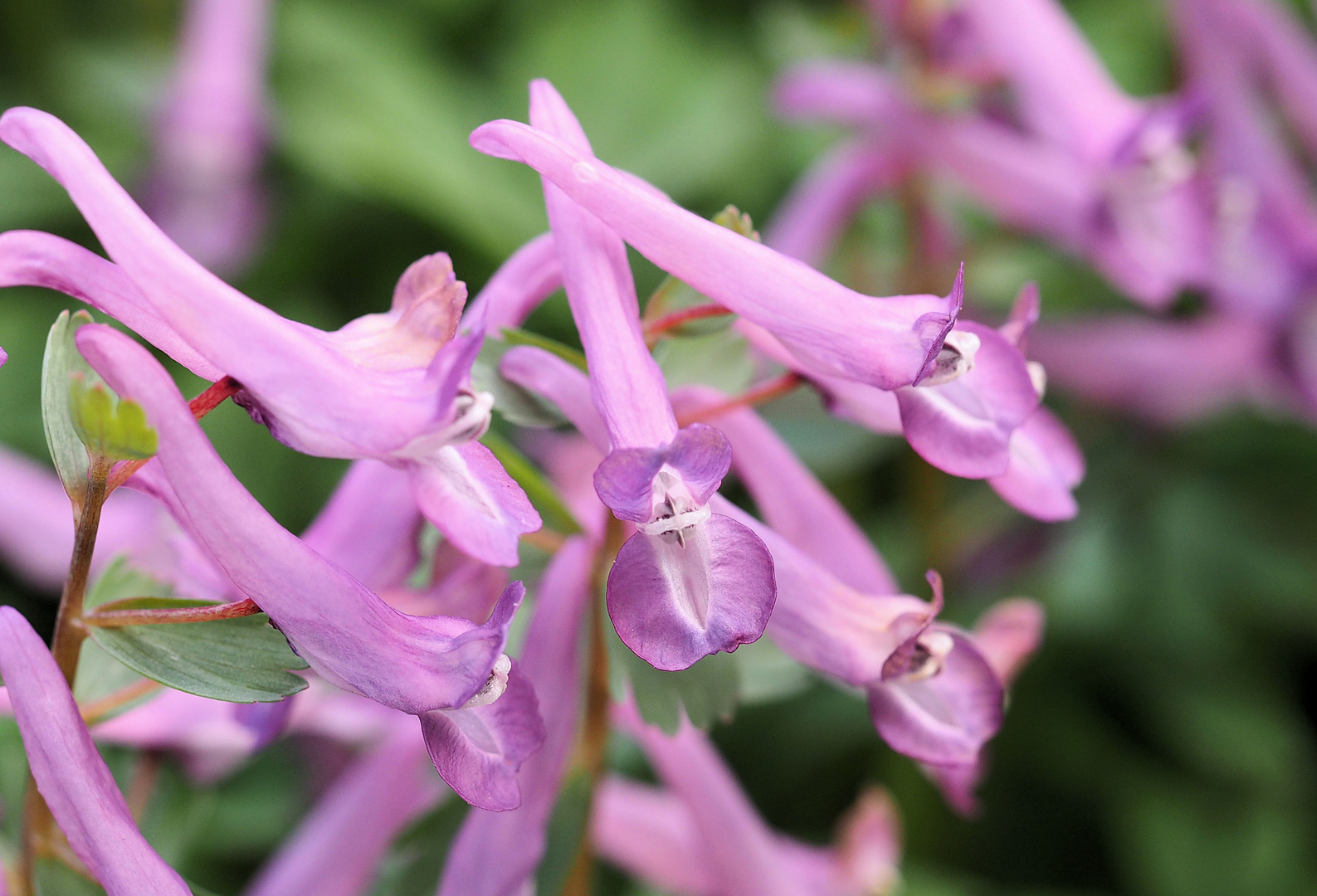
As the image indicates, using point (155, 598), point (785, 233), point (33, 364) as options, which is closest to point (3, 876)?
point (155, 598)

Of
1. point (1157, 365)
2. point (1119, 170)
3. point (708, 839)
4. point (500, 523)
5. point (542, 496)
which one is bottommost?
point (1157, 365)

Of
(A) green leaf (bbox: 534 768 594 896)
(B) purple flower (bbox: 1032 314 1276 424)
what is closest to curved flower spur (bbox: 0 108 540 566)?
(A) green leaf (bbox: 534 768 594 896)

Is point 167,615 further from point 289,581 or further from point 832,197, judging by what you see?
point 832,197

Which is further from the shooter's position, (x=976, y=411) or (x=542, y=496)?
(x=542, y=496)

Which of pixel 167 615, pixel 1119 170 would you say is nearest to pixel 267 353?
pixel 167 615

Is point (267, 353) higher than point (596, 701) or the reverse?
higher

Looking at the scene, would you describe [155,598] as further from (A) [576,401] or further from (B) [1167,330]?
(B) [1167,330]

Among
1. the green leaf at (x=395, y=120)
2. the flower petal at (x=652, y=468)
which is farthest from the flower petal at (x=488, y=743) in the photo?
the green leaf at (x=395, y=120)

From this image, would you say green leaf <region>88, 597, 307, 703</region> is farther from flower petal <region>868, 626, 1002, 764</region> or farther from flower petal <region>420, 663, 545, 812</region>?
flower petal <region>868, 626, 1002, 764</region>
